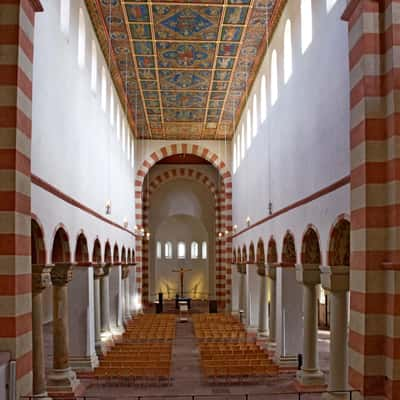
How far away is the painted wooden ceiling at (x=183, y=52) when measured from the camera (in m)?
17.5

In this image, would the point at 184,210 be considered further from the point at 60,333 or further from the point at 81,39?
the point at 60,333

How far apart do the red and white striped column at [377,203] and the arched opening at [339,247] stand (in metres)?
2.73

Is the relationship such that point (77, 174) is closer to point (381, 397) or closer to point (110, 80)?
point (110, 80)

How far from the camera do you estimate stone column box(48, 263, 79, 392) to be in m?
14.5

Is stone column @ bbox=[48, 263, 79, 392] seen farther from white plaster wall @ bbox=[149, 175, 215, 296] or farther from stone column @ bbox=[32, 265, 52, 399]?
white plaster wall @ bbox=[149, 175, 215, 296]

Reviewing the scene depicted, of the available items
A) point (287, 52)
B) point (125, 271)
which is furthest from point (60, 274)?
point (125, 271)

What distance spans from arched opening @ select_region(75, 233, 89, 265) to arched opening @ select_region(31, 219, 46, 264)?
457 centimetres

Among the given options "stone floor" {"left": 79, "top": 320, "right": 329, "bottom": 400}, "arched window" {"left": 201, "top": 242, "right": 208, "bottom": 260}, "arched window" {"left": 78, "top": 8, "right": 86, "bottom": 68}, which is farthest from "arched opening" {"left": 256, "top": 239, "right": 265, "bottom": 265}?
"arched window" {"left": 201, "top": 242, "right": 208, "bottom": 260}

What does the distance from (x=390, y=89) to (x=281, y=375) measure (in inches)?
416

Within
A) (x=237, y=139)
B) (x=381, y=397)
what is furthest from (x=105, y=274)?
→ (x=381, y=397)

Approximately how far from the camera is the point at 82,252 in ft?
56.4

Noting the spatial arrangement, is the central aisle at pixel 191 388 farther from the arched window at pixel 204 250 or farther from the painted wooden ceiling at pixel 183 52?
the arched window at pixel 204 250

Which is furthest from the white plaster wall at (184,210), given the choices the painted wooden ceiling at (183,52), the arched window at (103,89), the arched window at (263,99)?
the arched window at (103,89)

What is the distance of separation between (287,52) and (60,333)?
9.64m
